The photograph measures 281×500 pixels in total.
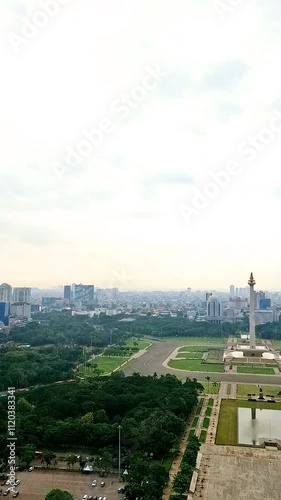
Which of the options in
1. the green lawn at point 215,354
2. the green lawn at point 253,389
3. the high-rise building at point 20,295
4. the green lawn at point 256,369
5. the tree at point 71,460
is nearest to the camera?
the tree at point 71,460

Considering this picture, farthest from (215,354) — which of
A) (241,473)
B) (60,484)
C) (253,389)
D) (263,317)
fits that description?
(263,317)

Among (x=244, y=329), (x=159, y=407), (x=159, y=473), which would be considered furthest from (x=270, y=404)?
(x=244, y=329)

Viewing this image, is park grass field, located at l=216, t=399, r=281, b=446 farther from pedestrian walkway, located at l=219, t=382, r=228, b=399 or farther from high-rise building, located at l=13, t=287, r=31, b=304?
high-rise building, located at l=13, t=287, r=31, b=304

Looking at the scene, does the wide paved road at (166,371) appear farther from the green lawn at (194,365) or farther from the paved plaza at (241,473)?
the paved plaza at (241,473)

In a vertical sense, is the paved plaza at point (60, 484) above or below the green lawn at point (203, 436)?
below

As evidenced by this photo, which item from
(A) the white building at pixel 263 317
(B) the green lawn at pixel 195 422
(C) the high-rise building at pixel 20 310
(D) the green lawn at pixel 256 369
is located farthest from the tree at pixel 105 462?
(A) the white building at pixel 263 317

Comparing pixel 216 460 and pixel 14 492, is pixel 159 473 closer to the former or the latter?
pixel 216 460

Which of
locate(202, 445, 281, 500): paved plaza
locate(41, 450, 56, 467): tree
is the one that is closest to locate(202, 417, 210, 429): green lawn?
locate(202, 445, 281, 500): paved plaza

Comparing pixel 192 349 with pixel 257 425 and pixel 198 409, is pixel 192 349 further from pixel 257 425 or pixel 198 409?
pixel 257 425
